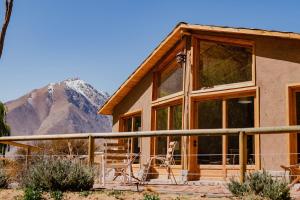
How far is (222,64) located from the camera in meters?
13.6

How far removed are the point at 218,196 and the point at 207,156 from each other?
227 inches

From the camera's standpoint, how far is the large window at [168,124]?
14305 mm

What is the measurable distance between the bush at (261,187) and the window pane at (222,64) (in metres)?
5.66

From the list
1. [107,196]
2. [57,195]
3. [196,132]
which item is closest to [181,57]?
[196,132]

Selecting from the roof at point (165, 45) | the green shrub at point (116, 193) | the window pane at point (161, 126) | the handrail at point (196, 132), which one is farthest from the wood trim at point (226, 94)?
the green shrub at point (116, 193)

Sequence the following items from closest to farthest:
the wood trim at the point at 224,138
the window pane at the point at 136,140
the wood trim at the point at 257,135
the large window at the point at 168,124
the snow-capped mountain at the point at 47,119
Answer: the wood trim at the point at 257,135
the wood trim at the point at 224,138
the large window at the point at 168,124
the window pane at the point at 136,140
the snow-capped mountain at the point at 47,119

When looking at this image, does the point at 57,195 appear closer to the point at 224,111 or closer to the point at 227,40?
the point at 224,111

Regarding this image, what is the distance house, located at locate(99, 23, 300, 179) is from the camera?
38.1 ft

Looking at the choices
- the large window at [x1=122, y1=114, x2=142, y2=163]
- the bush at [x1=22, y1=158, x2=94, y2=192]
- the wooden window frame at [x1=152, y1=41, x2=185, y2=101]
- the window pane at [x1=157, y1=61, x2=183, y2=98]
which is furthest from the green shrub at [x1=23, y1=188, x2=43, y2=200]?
the large window at [x1=122, y1=114, x2=142, y2=163]

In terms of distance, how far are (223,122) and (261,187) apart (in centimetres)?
582

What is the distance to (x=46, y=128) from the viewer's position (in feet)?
566

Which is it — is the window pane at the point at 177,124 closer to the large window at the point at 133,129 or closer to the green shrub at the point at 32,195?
the large window at the point at 133,129

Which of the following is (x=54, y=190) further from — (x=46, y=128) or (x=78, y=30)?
(x=46, y=128)

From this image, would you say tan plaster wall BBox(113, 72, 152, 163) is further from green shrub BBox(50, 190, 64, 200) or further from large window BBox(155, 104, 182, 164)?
green shrub BBox(50, 190, 64, 200)
